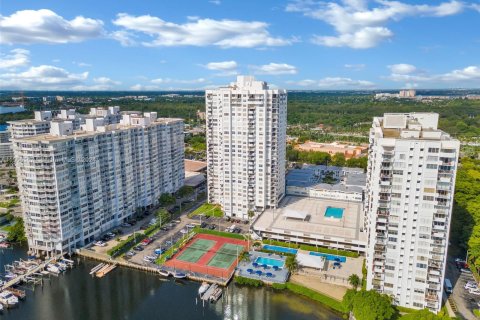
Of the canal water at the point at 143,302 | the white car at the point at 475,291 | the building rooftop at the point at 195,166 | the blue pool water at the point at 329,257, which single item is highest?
the building rooftop at the point at 195,166

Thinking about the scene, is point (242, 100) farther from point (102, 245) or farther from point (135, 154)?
point (102, 245)

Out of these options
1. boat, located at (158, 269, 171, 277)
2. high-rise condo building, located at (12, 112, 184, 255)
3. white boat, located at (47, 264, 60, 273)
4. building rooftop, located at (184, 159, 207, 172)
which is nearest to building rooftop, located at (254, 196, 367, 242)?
boat, located at (158, 269, 171, 277)

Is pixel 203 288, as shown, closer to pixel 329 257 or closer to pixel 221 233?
pixel 221 233

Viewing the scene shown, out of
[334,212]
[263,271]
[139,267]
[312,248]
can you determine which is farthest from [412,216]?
[139,267]

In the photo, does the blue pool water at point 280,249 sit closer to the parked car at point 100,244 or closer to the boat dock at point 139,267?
the boat dock at point 139,267

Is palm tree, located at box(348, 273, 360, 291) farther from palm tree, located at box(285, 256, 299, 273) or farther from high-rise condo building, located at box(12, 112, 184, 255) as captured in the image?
high-rise condo building, located at box(12, 112, 184, 255)

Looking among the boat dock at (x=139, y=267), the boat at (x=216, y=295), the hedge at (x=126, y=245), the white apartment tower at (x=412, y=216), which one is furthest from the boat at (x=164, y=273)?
the white apartment tower at (x=412, y=216)
